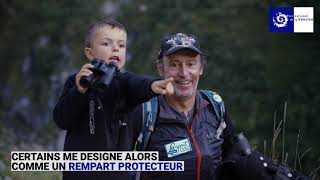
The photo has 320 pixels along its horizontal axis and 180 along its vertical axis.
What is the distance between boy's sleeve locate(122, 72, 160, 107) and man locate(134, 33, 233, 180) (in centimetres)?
42

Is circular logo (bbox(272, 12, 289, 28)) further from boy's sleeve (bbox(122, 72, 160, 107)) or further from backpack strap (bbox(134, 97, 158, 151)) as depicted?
boy's sleeve (bbox(122, 72, 160, 107))

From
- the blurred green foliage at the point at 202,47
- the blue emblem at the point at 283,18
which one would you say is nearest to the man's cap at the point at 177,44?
the blue emblem at the point at 283,18

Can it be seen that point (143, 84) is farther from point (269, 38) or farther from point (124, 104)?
point (269, 38)

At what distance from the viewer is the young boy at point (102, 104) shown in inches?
92.1

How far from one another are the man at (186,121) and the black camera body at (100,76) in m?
0.57

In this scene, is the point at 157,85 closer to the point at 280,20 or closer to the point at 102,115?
the point at 102,115

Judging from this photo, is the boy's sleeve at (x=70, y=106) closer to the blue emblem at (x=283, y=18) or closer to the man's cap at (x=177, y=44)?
the man's cap at (x=177, y=44)

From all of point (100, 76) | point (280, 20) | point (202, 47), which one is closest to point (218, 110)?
point (100, 76)

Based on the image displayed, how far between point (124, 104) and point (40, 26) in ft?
32.8

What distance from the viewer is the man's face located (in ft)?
9.56

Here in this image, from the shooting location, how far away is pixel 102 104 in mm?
2432

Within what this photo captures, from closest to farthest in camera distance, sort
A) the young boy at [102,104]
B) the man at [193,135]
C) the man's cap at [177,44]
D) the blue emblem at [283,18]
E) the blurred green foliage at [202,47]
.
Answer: the young boy at [102,104]
the man at [193,135]
the man's cap at [177,44]
the blue emblem at [283,18]
the blurred green foliage at [202,47]

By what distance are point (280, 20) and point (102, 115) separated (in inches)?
148

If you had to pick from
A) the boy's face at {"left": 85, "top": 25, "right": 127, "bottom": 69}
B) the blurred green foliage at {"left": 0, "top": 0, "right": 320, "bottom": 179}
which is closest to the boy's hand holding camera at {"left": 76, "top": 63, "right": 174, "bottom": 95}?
the boy's face at {"left": 85, "top": 25, "right": 127, "bottom": 69}
